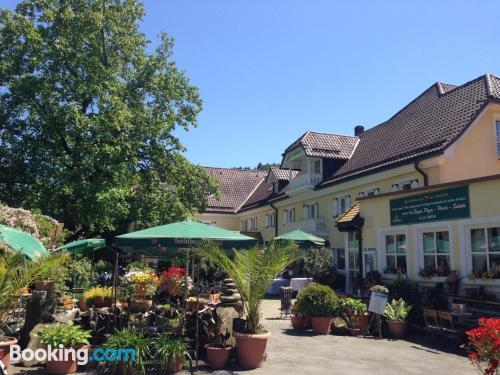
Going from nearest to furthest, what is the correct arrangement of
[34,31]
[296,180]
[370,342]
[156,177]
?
1. [370,342]
2. [34,31]
3. [156,177]
4. [296,180]

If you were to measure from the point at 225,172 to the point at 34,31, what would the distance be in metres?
27.3

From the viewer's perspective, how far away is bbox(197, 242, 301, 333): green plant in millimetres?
8453

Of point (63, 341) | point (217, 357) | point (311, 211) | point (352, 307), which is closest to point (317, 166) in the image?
point (311, 211)

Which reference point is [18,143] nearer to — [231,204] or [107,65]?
[107,65]

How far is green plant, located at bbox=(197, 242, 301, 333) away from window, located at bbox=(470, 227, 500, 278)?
6.40m

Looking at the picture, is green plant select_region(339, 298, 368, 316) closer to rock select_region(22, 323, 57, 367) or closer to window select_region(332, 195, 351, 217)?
rock select_region(22, 323, 57, 367)

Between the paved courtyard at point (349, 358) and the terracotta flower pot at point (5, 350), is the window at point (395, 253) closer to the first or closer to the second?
the paved courtyard at point (349, 358)

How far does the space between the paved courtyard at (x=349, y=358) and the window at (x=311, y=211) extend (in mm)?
15997

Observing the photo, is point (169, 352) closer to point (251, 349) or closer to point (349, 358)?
point (251, 349)

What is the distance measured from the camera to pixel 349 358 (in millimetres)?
9375

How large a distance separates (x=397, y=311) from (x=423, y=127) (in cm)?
1119

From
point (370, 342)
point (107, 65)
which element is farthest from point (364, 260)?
point (107, 65)

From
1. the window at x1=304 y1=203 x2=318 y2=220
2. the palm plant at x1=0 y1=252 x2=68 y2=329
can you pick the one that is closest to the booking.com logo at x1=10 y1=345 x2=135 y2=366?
the palm plant at x1=0 y1=252 x2=68 y2=329

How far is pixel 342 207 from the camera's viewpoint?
24656 mm
